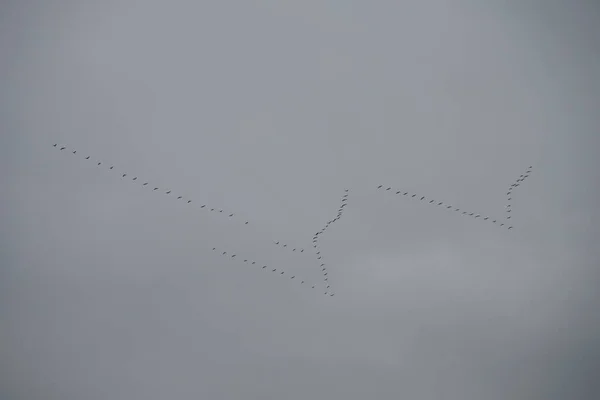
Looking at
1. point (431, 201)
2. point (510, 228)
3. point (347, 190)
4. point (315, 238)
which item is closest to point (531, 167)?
point (510, 228)

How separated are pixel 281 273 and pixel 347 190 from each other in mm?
16578

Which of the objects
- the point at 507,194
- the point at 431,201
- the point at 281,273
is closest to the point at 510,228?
the point at 507,194

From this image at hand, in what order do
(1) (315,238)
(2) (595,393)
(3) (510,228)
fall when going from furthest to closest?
1. (2) (595,393)
2. (3) (510,228)
3. (1) (315,238)

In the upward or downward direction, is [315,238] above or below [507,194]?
below

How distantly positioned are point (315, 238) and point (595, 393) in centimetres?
7394

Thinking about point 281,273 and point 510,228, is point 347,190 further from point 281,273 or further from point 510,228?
point 510,228

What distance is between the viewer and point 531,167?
10069 cm

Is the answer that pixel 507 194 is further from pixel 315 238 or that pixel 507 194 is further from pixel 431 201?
pixel 315 238

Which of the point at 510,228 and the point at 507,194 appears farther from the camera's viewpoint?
the point at 510,228

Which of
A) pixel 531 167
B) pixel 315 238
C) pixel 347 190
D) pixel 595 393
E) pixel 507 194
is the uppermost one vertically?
pixel 531 167

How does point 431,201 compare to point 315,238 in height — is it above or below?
above

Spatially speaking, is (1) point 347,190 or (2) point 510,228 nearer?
(1) point 347,190

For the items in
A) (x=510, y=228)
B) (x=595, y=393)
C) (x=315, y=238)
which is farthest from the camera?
(x=595, y=393)

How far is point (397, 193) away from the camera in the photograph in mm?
89875
